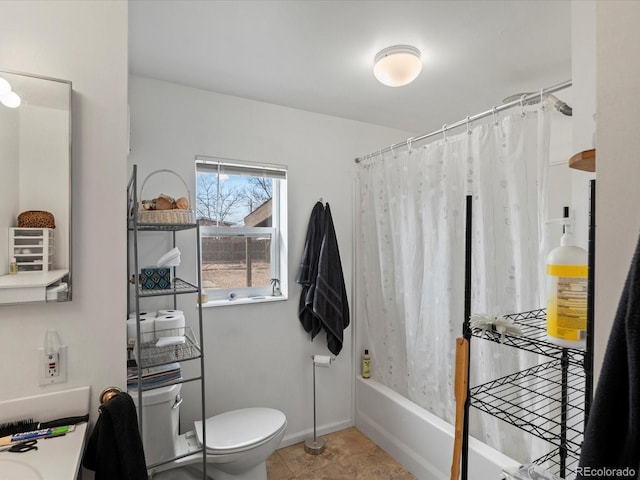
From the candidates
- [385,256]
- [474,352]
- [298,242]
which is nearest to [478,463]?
[474,352]

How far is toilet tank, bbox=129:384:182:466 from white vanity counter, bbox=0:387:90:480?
52 cm

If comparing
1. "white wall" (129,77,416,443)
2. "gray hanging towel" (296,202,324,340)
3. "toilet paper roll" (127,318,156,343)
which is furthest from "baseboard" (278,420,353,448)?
"toilet paper roll" (127,318,156,343)

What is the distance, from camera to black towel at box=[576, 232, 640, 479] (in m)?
0.39

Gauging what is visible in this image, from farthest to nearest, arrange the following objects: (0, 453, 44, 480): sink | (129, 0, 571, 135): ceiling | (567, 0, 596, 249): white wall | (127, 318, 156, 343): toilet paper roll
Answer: (127, 318, 156, 343): toilet paper roll → (129, 0, 571, 135): ceiling → (567, 0, 596, 249): white wall → (0, 453, 44, 480): sink

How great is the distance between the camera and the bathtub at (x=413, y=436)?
1.68m

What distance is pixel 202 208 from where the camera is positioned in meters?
2.30

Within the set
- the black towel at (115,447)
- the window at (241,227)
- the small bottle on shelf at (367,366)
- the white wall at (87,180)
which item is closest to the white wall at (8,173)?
the white wall at (87,180)

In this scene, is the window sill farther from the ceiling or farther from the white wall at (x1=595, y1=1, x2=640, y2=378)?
the white wall at (x1=595, y1=1, x2=640, y2=378)

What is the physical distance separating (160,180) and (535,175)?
1988 mm

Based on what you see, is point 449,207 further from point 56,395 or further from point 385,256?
point 56,395

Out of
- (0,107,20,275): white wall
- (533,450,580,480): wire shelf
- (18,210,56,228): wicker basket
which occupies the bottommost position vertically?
(533,450,580,480): wire shelf

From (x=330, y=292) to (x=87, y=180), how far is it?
5.48ft

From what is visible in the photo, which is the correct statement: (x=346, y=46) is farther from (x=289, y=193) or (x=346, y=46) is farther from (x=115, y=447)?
(x=115, y=447)

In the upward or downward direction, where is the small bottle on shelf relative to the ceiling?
downward
